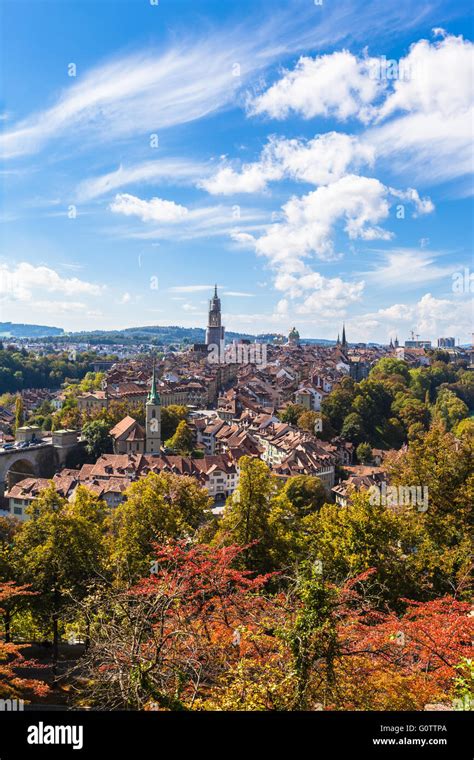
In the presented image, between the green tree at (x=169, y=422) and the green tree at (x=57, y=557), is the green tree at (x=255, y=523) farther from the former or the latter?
the green tree at (x=169, y=422)

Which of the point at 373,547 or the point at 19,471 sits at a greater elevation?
the point at 373,547

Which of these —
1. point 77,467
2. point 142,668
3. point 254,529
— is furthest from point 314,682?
point 77,467

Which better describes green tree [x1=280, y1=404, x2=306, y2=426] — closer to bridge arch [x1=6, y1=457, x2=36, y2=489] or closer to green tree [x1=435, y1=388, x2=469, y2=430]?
green tree [x1=435, y1=388, x2=469, y2=430]

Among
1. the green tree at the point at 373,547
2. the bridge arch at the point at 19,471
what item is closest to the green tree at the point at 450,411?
the bridge arch at the point at 19,471

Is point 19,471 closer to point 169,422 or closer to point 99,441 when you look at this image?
point 99,441

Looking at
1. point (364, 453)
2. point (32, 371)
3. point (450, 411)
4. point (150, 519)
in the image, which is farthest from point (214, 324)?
point (150, 519)

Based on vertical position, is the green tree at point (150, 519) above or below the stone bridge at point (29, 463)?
above

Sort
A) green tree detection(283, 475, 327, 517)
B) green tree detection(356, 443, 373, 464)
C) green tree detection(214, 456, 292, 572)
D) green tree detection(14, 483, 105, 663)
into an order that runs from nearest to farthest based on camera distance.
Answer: green tree detection(14, 483, 105, 663), green tree detection(214, 456, 292, 572), green tree detection(283, 475, 327, 517), green tree detection(356, 443, 373, 464)

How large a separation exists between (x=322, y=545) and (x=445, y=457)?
14.7 ft

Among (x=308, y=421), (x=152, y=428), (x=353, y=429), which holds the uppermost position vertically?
(x=152, y=428)

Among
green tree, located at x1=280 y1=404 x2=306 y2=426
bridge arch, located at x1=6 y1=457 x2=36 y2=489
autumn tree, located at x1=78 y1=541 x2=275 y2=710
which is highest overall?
autumn tree, located at x1=78 y1=541 x2=275 y2=710

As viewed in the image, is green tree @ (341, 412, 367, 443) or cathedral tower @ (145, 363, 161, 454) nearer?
cathedral tower @ (145, 363, 161, 454)

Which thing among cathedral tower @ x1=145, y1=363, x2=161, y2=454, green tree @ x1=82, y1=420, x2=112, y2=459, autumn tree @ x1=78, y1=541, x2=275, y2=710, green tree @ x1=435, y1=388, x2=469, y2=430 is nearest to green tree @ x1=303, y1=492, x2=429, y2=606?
autumn tree @ x1=78, y1=541, x2=275, y2=710
